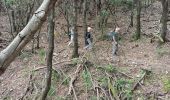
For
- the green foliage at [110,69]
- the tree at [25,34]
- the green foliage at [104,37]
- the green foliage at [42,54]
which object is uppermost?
the tree at [25,34]

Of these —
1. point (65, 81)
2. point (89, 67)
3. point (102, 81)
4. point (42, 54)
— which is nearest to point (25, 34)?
point (102, 81)

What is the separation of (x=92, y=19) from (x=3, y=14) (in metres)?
6.90

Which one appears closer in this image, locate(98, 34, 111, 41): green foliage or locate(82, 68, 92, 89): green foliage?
locate(82, 68, 92, 89): green foliage

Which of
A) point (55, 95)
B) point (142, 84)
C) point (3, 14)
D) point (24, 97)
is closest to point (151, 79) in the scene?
point (142, 84)

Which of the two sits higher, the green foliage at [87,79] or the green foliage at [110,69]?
the green foliage at [110,69]

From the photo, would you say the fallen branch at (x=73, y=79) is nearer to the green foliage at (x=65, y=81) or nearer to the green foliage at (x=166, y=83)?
the green foliage at (x=65, y=81)

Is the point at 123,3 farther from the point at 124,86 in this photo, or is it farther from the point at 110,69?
the point at 124,86

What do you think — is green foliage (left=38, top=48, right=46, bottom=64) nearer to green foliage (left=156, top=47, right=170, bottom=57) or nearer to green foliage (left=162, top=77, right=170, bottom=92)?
green foliage (left=156, top=47, right=170, bottom=57)

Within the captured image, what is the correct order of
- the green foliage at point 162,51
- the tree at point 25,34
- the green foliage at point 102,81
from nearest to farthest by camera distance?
the tree at point 25,34
the green foliage at point 102,81
the green foliage at point 162,51

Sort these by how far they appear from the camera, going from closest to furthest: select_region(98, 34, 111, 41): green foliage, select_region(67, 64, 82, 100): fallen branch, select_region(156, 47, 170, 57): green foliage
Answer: select_region(67, 64, 82, 100): fallen branch
select_region(156, 47, 170, 57): green foliage
select_region(98, 34, 111, 41): green foliage

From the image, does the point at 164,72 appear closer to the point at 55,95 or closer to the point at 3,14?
the point at 55,95

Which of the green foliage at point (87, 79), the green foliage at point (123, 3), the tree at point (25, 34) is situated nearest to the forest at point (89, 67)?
the green foliage at point (87, 79)

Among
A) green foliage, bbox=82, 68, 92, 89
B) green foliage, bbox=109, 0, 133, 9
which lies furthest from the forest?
green foliage, bbox=109, 0, 133, 9

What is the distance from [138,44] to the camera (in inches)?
760
